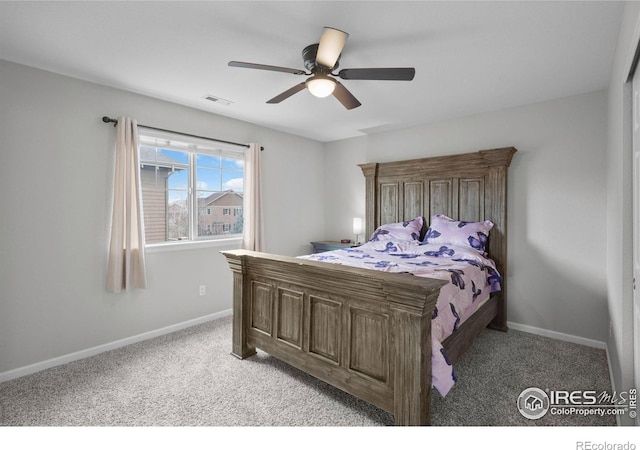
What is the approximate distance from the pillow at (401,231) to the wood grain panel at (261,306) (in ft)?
6.21

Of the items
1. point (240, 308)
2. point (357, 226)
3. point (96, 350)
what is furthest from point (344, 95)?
point (96, 350)

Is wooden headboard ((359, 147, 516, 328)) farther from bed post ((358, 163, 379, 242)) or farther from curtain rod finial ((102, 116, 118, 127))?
curtain rod finial ((102, 116, 118, 127))

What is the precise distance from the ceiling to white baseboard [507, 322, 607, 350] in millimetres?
2412

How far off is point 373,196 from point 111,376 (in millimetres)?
3524

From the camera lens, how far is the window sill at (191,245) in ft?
10.6

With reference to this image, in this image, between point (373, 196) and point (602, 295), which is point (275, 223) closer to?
point (373, 196)

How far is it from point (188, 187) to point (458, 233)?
312 cm

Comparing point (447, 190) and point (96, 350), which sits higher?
point (447, 190)

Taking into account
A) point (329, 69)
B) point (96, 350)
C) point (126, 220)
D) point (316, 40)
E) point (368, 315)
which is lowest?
point (96, 350)

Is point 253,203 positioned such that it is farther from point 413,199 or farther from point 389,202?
point 413,199

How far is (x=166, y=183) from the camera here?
11.3 ft

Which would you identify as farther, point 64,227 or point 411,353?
point 64,227

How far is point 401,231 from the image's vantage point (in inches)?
151

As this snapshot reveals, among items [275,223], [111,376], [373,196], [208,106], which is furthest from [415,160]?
[111,376]
